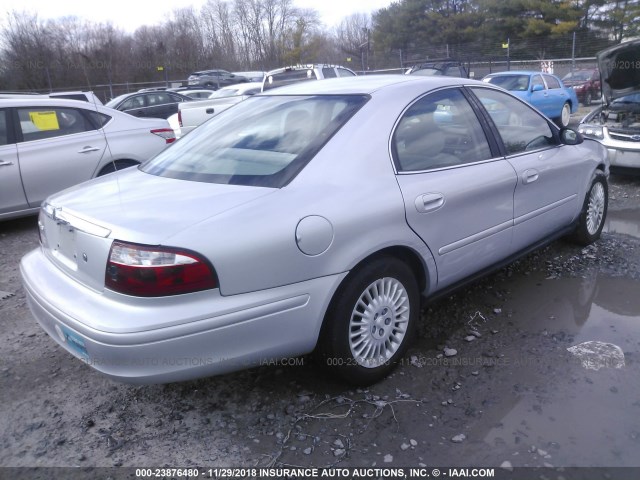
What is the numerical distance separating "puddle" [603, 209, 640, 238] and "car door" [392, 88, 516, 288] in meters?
2.45

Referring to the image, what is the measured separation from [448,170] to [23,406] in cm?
271

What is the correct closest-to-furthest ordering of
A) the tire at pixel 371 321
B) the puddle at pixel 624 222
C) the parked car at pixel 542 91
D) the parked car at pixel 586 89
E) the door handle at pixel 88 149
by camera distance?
1. the tire at pixel 371 321
2. the puddle at pixel 624 222
3. the door handle at pixel 88 149
4. the parked car at pixel 542 91
5. the parked car at pixel 586 89

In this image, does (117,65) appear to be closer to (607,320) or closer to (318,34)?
(318,34)

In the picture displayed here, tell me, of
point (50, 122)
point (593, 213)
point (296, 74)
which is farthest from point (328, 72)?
point (593, 213)

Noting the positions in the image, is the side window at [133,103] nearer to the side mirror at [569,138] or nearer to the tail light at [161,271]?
the side mirror at [569,138]

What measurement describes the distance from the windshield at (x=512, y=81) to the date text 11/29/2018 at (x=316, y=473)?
44.4 feet

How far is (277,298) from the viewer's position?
239 centimetres

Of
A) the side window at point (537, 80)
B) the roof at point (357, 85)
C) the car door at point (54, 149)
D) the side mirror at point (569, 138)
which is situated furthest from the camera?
the side window at point (537, 80)

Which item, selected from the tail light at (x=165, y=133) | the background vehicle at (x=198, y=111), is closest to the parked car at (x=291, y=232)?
the tail light at (x=165, y=133)

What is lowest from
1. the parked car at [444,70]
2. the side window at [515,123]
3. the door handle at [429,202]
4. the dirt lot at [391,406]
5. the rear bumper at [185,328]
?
the dirt lot at [391,406]

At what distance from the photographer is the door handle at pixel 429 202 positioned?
2.93 meters

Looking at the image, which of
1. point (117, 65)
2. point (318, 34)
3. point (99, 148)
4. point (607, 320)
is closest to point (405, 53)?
point (117, 65)

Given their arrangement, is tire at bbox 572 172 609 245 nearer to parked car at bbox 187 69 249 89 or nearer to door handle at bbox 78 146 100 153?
door handle at bbox 78 146 100 153

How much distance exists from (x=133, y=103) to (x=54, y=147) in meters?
Result: 10.4
